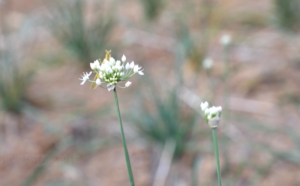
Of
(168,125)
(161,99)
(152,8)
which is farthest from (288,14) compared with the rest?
(168,125)

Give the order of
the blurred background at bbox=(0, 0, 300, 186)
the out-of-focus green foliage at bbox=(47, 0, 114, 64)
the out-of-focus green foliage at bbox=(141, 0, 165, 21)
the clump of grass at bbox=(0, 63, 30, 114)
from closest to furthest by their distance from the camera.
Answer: the blurred background at bbox=(0, 0, 300, 186)
the clump of grass at bbox=(0, 63, 30, 114)
the out-of-focus green foliage at bbox=(47, 0, 114, 64)
the out-of-focus green foliage at bbox=(141, 0, 165, 21)

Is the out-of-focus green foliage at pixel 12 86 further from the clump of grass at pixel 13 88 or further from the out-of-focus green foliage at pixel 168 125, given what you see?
the out-of-focus green foliage at pixel 168 125

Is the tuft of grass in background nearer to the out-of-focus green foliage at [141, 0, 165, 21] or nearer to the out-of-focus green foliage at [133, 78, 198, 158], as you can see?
the out-of-focus green foliage at [133, 78, 198, 158]

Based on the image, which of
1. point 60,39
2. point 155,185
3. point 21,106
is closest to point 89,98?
point 21,106

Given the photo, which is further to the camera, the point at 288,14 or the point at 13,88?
the point at 288,14

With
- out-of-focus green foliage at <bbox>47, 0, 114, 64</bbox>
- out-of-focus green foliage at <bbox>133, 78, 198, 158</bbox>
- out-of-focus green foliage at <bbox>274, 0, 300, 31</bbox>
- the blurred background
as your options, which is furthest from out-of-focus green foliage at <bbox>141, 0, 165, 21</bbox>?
out-of-focus green foliage at <bbox>133, 78, 198, 158</bbox>

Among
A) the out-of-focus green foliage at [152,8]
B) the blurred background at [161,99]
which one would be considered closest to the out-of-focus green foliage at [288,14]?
the blurred background at [161,99]

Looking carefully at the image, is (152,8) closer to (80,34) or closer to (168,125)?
(80,34)

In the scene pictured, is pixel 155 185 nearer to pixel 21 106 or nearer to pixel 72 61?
pixel 21 106
